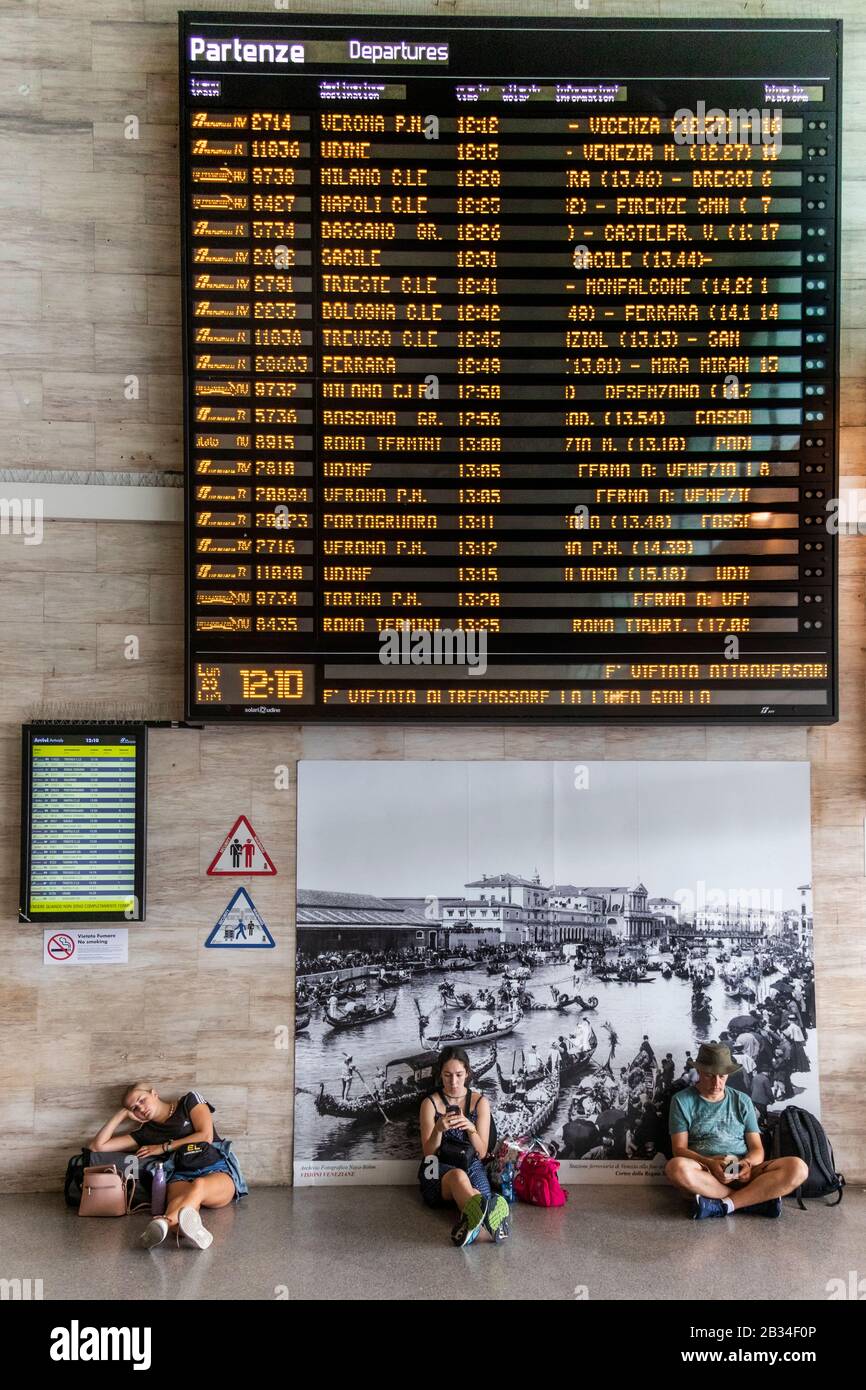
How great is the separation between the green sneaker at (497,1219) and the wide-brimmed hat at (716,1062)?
117 centimetres

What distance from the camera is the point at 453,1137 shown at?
4762mm

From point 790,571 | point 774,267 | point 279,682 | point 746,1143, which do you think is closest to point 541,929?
point 746,1143

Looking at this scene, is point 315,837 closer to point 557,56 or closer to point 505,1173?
point 505,1173

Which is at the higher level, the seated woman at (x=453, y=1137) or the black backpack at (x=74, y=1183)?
the seated woman at (x=453, y=1137)

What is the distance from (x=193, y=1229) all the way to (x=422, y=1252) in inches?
38.1

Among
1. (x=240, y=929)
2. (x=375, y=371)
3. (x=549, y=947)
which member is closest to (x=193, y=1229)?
(x=240, y=929)

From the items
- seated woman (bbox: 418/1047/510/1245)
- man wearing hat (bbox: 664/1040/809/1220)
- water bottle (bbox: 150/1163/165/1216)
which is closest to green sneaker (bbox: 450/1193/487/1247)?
seated woman (bbox: 418/1047/510/1245)

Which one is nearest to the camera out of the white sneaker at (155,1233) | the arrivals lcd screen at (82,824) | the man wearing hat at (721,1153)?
the white sneaker at (155,1233)

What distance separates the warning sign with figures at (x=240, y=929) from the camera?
506 cm

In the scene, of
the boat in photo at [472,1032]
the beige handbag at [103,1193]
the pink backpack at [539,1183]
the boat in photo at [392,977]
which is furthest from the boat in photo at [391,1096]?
the beige handbag at [103,1193]

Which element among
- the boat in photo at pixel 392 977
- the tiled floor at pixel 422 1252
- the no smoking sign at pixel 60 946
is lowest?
the tiled floor at pixel 422 1252

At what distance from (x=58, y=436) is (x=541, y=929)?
3505mm

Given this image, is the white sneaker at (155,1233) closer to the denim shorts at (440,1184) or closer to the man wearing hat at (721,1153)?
the denim shorts at (440,1184)

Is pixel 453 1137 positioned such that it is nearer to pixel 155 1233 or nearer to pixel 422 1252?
pixel 422 1252
